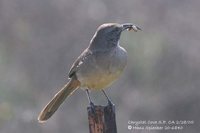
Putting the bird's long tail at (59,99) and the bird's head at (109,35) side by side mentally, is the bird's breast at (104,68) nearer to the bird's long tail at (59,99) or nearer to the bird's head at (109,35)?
the bird's head at (109,35)

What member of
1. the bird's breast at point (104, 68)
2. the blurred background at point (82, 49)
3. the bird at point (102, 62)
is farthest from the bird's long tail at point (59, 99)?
the blurred background at point (82, 49)

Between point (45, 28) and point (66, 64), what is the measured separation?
117 cm

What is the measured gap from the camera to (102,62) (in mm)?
9273

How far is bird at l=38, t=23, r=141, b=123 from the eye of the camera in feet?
30.2

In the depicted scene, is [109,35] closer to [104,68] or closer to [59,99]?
[104,68]

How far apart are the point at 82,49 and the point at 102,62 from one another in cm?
601

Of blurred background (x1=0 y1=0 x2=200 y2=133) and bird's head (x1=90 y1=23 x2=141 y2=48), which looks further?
blurred background (x1=0 y1=0 x2=200 y2=133)

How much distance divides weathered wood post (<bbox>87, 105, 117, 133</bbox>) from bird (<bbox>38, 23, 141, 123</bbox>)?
2.46 feet

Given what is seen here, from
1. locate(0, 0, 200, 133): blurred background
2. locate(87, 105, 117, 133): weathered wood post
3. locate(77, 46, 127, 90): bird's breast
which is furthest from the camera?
locate(0, 0, 200, 133): blurred background

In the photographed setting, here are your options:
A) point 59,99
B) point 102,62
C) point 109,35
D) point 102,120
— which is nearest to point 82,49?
point 59,99

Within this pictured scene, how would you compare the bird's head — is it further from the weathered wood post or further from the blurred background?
the blurred background

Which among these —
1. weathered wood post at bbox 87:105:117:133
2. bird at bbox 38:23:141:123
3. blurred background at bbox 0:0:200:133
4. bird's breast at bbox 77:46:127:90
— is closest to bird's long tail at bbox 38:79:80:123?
bird at bbox 38:23:141:123

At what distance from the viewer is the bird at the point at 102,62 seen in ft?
30.2

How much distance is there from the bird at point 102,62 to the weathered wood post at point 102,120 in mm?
751
